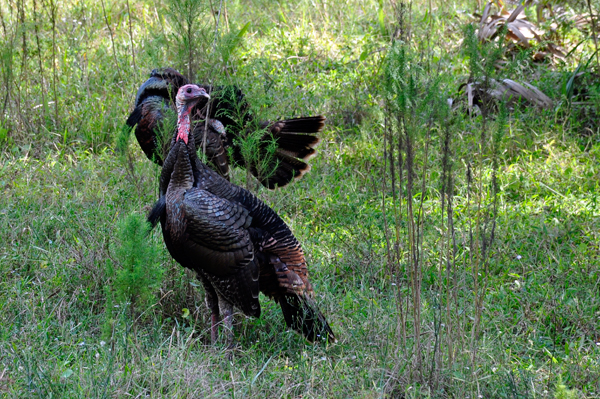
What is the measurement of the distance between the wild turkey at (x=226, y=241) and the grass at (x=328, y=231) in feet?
0.66

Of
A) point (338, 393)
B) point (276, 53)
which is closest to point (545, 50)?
point (276, 53)

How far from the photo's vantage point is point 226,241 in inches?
163

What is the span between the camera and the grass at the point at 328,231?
137 inches

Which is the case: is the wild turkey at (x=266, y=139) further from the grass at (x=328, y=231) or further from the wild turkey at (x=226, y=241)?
the wild turkey at (x=226, y=241)

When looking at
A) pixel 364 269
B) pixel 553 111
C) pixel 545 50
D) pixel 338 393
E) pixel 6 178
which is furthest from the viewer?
pixel 545 50

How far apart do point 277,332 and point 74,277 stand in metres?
1.43

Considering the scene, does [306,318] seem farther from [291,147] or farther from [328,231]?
[291,147]

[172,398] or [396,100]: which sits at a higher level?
[396,100]

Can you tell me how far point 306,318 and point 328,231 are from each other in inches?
→ 62.2

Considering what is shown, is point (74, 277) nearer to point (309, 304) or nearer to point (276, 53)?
point (309, 304)

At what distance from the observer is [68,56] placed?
798 centimetres

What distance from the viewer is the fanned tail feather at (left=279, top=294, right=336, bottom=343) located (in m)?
4.13

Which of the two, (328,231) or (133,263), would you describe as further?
(328,231)

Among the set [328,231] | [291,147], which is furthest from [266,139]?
[328,231]
